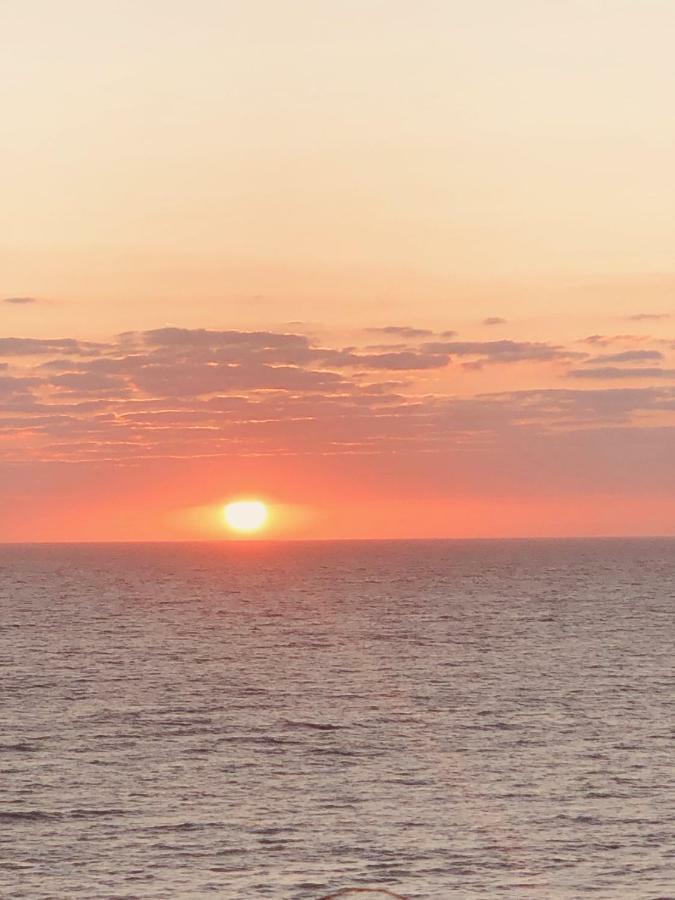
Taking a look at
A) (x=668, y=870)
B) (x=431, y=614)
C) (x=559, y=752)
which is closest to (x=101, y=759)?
(x=559, y=752)

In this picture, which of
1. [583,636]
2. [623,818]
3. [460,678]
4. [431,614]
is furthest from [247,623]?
[623,818]

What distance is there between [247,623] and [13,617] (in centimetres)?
3330

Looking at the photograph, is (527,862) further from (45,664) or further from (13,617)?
(13,617)

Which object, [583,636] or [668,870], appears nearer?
[668,870]

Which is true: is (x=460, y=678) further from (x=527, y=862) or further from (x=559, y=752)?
(x=527, y=862)

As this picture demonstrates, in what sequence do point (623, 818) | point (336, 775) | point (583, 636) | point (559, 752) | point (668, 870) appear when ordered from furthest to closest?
point (583, 636)
point (559, 752)
point (336, 775)
point (623, 818)
point (668, 870)

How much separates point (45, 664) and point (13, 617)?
59.5m

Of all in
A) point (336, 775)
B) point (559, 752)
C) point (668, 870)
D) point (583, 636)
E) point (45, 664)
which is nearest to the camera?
point (668, 870)

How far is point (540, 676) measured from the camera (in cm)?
11219

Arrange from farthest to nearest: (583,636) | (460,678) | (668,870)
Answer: (583,636)
(460,678)
(668,870)

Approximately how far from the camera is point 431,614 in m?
183

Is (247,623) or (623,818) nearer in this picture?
(623,818)

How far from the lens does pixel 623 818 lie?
62125 millimetres

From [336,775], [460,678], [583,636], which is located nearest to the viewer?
[336,775]
